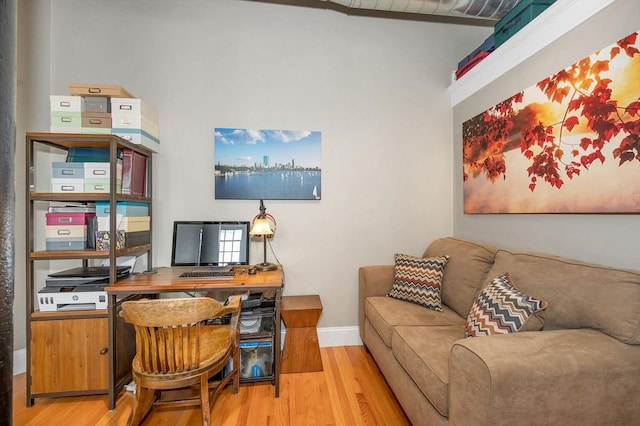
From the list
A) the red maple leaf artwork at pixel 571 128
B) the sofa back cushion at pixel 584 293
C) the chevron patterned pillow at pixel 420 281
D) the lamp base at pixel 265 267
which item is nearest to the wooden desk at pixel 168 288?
the lamp base at pixel 265 267

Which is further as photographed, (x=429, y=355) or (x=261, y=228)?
(x=261, y=228)

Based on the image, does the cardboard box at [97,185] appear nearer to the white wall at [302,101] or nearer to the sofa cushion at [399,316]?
the white wall at [302,101]

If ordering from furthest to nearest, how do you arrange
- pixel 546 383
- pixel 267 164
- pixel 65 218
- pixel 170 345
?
pixel 267 164, pixel 65 218, pixel 170 345, pixel 546 383

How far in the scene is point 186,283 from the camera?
1.90 meters

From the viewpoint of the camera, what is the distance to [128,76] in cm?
242

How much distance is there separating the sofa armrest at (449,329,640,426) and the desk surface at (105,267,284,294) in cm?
119

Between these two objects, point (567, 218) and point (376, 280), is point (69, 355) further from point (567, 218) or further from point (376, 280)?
point (567, 218)

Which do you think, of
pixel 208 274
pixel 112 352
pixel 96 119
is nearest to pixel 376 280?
pixel 208 274

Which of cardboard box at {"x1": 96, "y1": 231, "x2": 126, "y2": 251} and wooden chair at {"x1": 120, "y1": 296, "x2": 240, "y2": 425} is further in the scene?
cardboard box at {"x1": 96, "y1": 231, "x2": 126, "y2": 251}

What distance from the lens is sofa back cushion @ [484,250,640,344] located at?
1198 millimetres

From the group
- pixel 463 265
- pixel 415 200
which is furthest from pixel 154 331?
pixel 415 200

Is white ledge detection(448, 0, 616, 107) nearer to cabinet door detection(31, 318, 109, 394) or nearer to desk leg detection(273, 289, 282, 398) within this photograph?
desk leg detection(273, 289, 282, 398)

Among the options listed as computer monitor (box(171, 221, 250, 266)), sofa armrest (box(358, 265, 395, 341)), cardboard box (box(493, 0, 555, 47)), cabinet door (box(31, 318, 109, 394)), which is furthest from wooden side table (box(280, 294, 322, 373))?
cardboard box (box(493, 0, 555, 47))

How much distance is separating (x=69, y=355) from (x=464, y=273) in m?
2.70
